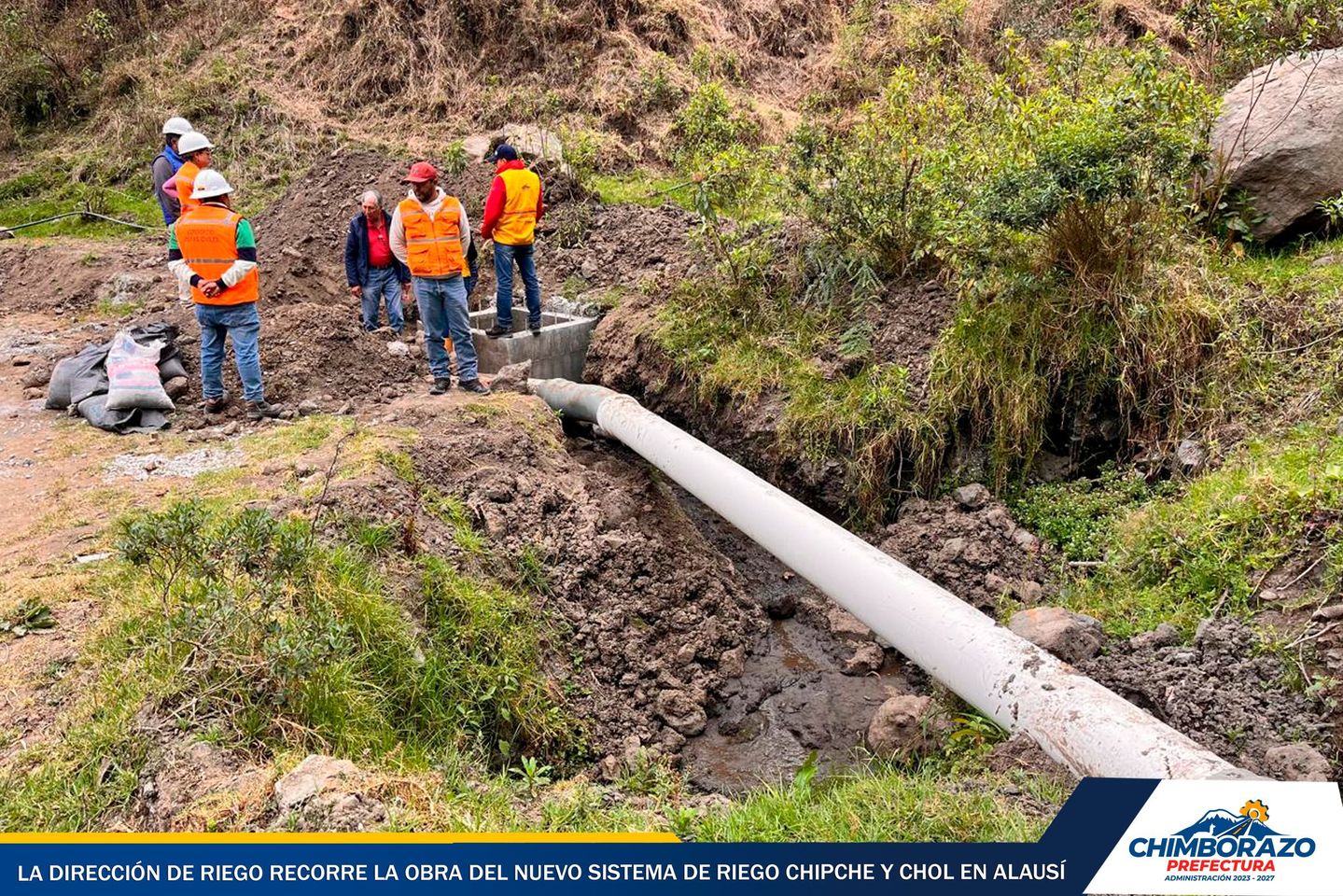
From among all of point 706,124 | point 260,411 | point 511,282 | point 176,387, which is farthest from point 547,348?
point 706,124

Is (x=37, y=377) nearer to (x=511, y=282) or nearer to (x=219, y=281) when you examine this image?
(x=219, y=281)

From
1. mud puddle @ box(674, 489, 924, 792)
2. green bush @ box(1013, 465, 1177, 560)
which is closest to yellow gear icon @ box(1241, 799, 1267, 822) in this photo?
mud puddle @ box(674, 489, 924, 792)

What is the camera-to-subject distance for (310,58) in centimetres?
1371

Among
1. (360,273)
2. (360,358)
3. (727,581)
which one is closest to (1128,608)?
(727,581)

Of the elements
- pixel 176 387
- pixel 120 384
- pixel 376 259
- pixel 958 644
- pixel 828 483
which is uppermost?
pixel 376 259

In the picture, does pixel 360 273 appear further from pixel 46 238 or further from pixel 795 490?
pixel 46 238

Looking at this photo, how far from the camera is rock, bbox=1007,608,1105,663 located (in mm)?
3834

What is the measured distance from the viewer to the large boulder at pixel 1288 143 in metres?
5.58

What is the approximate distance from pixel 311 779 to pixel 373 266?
20.4 ft

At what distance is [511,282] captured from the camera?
7.77m

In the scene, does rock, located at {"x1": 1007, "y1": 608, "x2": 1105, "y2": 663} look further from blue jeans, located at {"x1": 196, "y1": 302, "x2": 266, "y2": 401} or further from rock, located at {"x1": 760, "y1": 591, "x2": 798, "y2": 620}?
blue jeans, located at {"x1": 196, "y1": 302, "x2": 266, "y2": 401}

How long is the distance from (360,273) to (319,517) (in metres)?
4.39

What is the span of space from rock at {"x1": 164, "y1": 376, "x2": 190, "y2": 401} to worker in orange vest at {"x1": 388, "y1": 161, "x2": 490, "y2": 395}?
1710 mm

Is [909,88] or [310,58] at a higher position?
[310,58]
